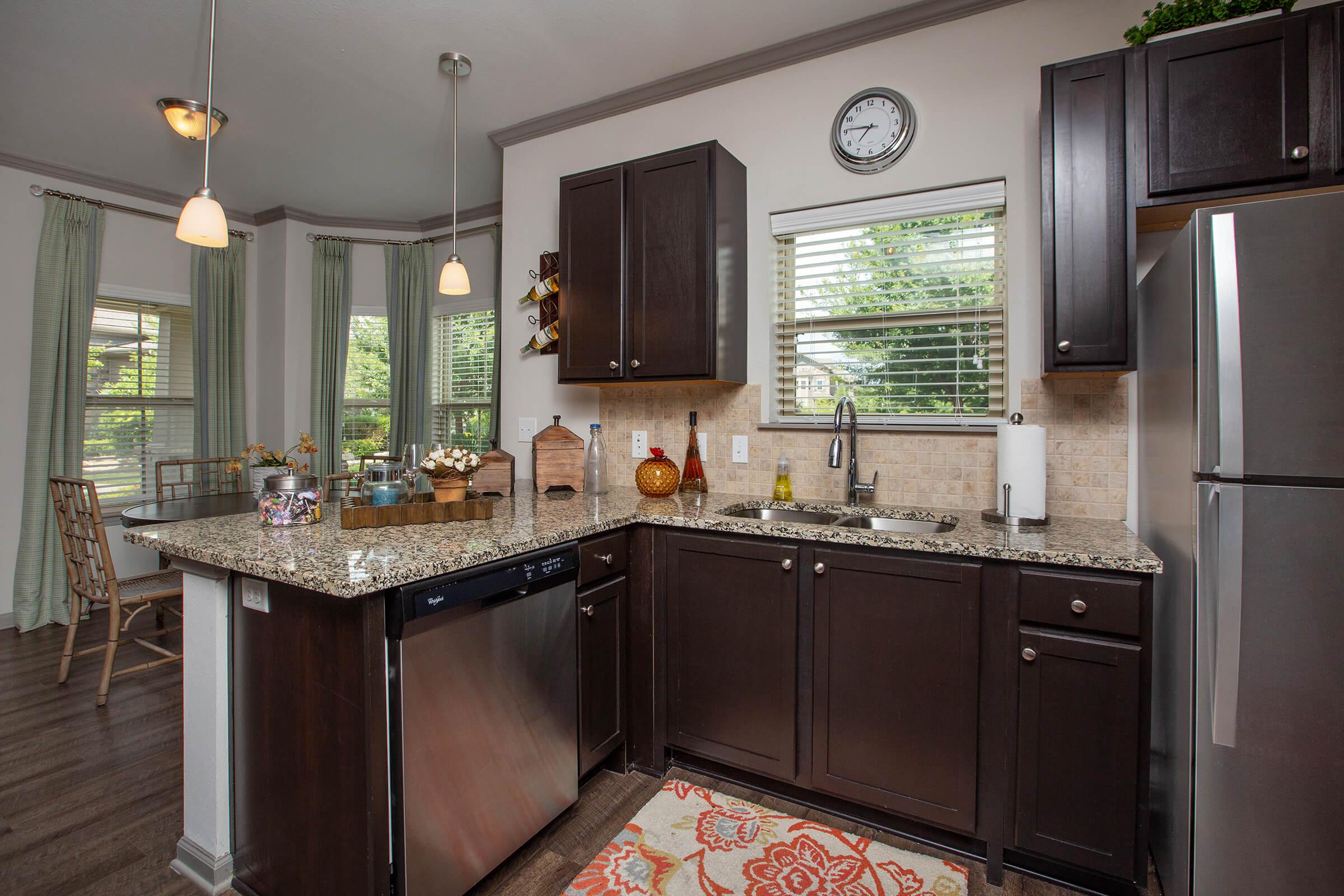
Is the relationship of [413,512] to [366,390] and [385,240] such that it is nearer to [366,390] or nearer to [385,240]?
[366,390]

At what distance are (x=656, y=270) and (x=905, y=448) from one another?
117cm

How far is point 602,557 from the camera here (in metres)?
2.05

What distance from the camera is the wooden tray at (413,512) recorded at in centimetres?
184

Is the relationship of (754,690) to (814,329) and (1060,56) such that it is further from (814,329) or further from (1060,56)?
(1060,56)

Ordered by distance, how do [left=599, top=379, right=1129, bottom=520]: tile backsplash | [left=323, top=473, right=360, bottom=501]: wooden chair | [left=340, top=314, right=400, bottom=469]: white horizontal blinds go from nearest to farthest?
[left=599, top=379, right=1129, bottom=520]: tile backsplash
[left=323, top=473, right=360, bottom=501]: wooden chair
[left=340, top=314, right=400, bottom=469]: white horizontal blinds

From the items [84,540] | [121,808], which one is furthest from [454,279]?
[121,808]

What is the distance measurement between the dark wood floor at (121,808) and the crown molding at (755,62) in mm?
2764

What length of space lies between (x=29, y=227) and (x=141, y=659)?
2.68 m

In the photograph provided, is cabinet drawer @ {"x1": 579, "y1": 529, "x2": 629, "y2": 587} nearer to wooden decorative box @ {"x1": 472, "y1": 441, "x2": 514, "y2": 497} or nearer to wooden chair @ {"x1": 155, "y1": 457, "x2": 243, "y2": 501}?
wooden decorative box @ {"x1": 472, "y1": 441, "x2": 514, "y2": 497}

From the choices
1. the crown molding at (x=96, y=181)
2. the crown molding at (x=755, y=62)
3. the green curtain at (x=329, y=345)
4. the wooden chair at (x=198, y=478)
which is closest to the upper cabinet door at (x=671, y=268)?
the crown molding at (x=755, y=62)

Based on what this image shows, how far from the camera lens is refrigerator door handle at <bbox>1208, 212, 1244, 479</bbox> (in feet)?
4.62

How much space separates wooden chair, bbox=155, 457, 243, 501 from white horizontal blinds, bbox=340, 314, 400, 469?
759 millimetres

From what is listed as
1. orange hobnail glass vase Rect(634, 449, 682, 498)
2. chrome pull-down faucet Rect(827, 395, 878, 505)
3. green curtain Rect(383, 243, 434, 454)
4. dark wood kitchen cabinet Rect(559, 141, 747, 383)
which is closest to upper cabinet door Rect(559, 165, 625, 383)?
dark wood kitchen cabinet Rect(559, 141, 747, 383)

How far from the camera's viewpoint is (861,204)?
2.46 meters
